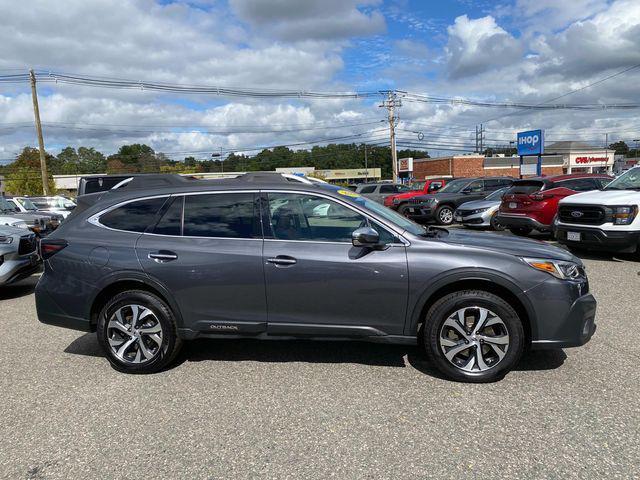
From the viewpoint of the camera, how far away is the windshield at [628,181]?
8.81 m

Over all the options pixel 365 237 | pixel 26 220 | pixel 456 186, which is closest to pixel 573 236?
pixel 365 237

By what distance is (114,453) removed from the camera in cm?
290

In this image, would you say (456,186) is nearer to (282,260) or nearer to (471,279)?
(471,279)

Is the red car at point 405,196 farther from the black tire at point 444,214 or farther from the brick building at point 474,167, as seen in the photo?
the brick building at point 474,167

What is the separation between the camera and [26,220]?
10828mm

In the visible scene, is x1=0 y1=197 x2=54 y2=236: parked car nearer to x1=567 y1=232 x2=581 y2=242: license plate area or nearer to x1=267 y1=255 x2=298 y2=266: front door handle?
x1=267 y1=255 x2=298 y2=266: front door handle

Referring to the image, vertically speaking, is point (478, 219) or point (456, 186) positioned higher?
point (456, 186)

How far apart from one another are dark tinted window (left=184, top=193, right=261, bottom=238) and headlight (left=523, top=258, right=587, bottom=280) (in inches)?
88.8

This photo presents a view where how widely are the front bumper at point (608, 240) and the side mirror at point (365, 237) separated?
6.31 metres

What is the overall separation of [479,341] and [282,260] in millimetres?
1696

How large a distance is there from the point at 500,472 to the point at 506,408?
2.52 feet

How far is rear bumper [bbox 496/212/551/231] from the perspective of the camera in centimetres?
1075

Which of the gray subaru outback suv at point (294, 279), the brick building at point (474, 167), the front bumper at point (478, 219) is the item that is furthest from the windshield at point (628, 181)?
the brick building at point (474, 167)

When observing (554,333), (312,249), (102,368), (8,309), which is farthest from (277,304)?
(8,309)
